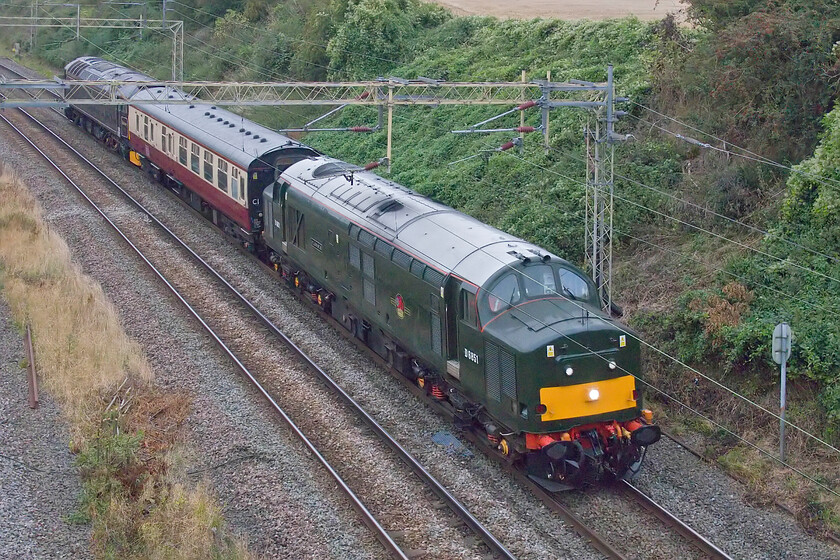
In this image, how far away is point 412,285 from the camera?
16312mm

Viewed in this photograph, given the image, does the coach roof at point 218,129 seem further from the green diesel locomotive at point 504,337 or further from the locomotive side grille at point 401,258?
the locomotive side grille at point 401,258

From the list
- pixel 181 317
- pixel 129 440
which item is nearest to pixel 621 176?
pixel 181 317

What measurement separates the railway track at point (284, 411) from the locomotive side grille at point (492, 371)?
5.25ft

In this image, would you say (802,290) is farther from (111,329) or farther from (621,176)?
(111,329)

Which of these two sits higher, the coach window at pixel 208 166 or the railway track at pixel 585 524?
the coach window at pixel 208 166

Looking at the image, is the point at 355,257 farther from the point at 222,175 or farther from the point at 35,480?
the point at 222,175

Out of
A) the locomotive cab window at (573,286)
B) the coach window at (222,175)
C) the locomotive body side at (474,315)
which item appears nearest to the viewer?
the locomotive body side at (474,315)

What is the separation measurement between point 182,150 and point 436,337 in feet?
55.8

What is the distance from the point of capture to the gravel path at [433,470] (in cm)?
1273

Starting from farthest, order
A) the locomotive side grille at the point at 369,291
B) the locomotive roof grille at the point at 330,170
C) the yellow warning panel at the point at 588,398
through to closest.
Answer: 1. the locomotive roof grille at the point at 330,170
2. the locomotive side grille at the point at 369,291
3. the yellow warning panel at the point at 588,398

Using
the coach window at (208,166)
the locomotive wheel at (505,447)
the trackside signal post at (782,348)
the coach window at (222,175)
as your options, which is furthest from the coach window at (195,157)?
the trackside signal post at (782,348)

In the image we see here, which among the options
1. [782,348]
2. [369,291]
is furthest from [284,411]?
[782,348]

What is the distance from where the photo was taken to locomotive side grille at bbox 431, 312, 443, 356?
50.9ft

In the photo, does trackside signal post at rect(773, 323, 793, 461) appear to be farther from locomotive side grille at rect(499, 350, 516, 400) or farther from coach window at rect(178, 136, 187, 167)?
coach window at rect(178, 136, 187, 167)
